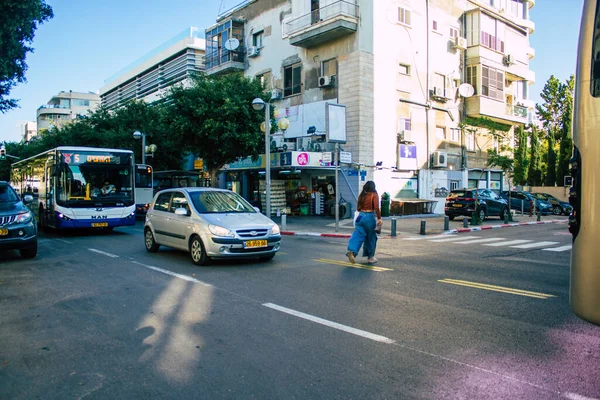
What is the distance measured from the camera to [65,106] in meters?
104

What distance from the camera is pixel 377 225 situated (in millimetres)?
9914

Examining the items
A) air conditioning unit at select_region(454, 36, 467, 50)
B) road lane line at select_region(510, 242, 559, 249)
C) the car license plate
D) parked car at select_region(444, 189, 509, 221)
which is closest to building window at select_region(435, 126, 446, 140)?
air conditioning unit at select_region(454, 36, 467, 50)

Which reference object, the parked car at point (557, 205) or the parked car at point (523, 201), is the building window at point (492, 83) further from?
the parked car at point (557, 205)

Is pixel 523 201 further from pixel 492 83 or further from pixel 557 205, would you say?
pixel 492 83

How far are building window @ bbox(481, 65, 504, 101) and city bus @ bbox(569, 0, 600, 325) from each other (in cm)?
3154

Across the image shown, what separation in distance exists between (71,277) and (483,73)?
31134 mm

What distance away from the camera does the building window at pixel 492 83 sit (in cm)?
3250

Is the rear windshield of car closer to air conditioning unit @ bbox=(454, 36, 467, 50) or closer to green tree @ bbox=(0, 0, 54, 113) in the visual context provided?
air conditioning unit @ bbox=(454, 36, 467, 50)

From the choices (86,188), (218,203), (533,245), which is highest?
(86,188)

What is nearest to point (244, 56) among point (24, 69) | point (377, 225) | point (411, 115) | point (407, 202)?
point (411, 115)

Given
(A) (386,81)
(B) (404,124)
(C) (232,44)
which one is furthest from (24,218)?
(C) (232,44)

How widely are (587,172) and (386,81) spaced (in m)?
25.2

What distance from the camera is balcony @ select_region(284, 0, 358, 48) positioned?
26.0m

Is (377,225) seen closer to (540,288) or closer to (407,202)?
(540,288)
